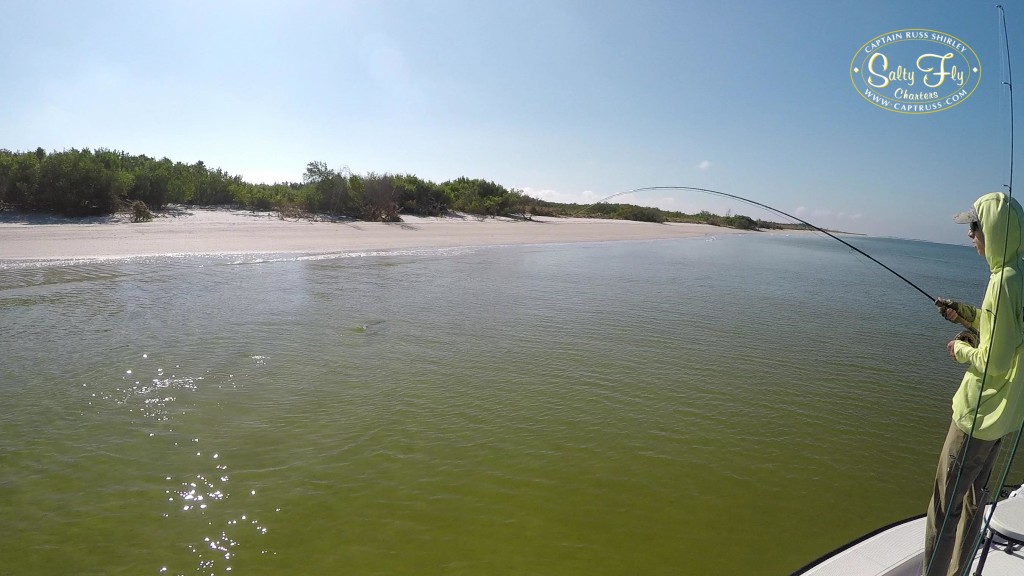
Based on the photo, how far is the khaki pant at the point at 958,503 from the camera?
244 centimetres

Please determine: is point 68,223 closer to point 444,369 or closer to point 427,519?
point 444,369

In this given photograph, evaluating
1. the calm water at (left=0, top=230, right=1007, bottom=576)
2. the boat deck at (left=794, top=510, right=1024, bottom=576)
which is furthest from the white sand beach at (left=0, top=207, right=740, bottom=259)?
the boat deck at (left=794, top=510, right=1024, bottom=576)

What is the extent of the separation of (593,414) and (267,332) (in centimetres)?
526

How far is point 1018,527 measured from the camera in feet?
8.36

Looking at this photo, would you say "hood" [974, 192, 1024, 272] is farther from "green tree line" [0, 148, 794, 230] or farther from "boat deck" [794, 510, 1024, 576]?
"green tree line" [0, 148, 794, 230]

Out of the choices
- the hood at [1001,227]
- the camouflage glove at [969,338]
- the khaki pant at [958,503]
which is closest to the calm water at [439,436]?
the khaki pant at [958,503]

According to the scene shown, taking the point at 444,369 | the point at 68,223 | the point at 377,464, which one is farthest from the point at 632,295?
the point at 68,223

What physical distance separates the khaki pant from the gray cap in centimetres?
101

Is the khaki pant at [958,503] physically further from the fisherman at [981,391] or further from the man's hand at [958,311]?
the man's hand at [958,311]

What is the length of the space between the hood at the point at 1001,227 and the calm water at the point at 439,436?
2.15 metres

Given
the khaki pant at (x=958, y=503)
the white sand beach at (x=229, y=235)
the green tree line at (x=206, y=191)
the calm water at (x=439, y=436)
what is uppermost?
the green tree line at (x=206, y=191)

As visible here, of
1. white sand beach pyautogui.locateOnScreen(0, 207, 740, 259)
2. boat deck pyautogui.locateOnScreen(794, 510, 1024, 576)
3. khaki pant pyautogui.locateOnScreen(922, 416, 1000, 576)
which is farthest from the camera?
white sand beach pyautogui.locateOnScreen(0, 207, 740, 259)

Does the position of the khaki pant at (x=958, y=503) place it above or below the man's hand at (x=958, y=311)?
below

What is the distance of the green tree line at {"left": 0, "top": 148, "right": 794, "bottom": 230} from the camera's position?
714 inches
